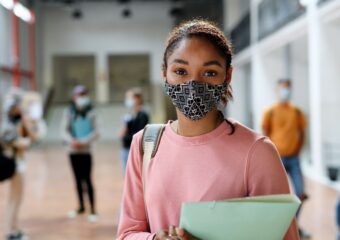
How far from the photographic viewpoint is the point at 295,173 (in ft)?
18.0

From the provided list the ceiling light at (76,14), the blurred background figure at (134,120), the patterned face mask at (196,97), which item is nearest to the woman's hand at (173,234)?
the patterned face mask at (196,97)

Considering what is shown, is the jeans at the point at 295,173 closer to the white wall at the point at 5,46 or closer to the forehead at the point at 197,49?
the forehead at the point at 197,49

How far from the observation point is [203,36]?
1.37m

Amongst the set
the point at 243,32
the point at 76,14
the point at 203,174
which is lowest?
the point at 203,174

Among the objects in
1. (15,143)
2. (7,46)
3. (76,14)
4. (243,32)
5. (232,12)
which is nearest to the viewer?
(15,143)

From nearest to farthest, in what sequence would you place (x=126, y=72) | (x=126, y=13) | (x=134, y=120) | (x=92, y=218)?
(x=92, y=218)
(x=134, y=120)
(x=126, y=13)
(x=126, y=72)

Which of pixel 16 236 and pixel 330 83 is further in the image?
pixel 330 83

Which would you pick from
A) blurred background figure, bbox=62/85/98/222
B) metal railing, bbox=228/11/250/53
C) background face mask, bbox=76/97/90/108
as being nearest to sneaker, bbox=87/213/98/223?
blurred background figure, bbox=62/85/98/222

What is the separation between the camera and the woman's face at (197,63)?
135 centimetres

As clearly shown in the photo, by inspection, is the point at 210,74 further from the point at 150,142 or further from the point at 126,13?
the point at 126,13

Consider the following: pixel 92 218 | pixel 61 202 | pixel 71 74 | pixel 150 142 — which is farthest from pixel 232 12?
pixel 150 142

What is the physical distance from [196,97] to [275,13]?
13.0m

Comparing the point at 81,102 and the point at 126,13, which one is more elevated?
the point at 126,13

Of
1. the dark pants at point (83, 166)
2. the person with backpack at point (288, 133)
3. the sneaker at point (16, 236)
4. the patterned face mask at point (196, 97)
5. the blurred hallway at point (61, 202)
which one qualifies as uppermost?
the patterned face mask at point (196, 97)
